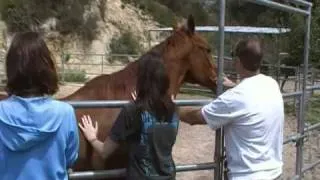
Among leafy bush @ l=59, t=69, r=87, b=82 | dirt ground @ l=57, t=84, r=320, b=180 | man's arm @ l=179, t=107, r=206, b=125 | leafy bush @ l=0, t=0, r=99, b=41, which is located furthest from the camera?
leafy bush @ l=0, t=0, r=99, b=41

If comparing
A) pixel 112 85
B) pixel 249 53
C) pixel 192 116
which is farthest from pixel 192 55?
pixel 249 53

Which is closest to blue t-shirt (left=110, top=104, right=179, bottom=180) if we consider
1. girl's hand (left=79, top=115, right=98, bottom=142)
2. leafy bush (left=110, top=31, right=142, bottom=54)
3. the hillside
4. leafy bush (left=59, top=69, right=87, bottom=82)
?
girl's hand (left=79, top=115, right=98, bottom=142)

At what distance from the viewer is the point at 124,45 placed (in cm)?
3784

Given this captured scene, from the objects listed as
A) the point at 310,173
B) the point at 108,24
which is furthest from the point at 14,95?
the point at 108,24

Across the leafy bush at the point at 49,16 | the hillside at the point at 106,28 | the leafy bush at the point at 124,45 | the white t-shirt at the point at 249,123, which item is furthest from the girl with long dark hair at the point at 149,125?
the leafy bush at the point at 124,45

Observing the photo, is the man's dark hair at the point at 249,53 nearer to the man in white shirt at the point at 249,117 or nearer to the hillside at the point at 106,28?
the man in white shirt at the point at 249,117

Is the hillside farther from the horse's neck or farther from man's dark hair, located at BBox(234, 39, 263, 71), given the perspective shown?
man's dark hair, located at BBox(234, 39, 263, 71)

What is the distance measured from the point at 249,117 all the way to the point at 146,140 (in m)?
0.74

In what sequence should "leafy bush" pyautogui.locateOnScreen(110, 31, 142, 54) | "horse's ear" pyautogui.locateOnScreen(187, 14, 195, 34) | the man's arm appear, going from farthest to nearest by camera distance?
"leafy bush" pyautogui.locateOnScreen(110, 31, 142, 54) → "horse's ear" pyautogui.locateOnScreen(187, 14, 195, 34) → the man's arm

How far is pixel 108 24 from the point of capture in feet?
129

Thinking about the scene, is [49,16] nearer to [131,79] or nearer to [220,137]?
[131,79]

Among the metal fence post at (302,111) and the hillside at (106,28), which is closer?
the metal fence post at (302,111)

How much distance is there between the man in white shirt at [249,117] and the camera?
3.39m

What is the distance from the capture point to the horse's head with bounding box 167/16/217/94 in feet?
14.7
